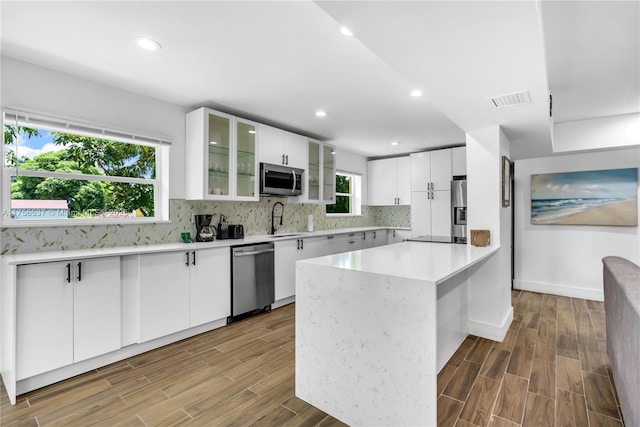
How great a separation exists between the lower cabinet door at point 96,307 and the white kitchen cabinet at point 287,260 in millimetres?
1761

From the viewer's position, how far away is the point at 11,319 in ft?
6.87

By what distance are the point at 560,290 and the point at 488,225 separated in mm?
2633

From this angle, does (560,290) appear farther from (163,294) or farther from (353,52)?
(163,294)

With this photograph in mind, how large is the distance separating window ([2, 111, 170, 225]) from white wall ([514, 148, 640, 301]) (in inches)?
204

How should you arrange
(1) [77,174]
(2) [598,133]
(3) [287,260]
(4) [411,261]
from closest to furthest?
1. (4) [411,261]
2. (1) [77,174]
3. (2) [598,133]
4. (3) [287,260]

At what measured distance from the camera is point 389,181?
625 cm

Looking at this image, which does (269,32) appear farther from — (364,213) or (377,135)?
(364,213)

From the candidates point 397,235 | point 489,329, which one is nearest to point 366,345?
point 489,329

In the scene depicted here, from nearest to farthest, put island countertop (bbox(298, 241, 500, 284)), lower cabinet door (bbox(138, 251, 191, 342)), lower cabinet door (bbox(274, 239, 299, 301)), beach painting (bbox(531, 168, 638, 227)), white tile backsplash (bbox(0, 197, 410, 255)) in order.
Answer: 1. island countertop (bbox(298, 241, 500, 284))
2. white tile backsplash (bbox(0, 197, 410, 255))
3. lower cabinet door (bbox(138, 251, 191, 342))
4. lower cabinet door (bbox(274, 239, 299, 301))
5. beach painting (bbox(531, 168, 638, 227))

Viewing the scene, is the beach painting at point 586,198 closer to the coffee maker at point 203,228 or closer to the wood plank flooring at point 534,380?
the wood plank flooring at point 534,380

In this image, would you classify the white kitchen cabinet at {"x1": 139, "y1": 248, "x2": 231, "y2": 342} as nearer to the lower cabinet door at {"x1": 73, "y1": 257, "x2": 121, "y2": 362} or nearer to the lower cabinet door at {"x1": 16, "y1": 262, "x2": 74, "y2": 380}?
the lower cabinet door at {"x1": 73, "y1": 257, "x2": 121, "y2": 362}

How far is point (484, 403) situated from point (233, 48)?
3004 mm

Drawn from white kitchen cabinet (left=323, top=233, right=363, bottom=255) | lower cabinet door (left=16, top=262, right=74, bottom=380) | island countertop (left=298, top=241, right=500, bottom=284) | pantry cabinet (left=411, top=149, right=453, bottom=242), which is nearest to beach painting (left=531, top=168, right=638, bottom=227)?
pantry cabinet (left=411, top=149, right=453, bottom=242)

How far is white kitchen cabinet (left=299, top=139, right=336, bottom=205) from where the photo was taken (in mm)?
4722
